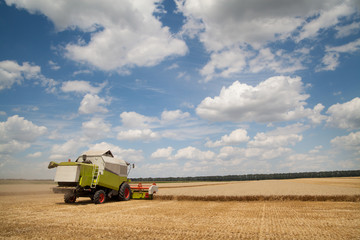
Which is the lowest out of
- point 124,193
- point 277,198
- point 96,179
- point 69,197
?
point 277,198

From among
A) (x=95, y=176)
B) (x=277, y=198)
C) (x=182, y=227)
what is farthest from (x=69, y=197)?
(x=277, y=198)

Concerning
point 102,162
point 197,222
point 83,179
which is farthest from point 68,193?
point 197,222

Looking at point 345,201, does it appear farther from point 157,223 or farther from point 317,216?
point 157,223

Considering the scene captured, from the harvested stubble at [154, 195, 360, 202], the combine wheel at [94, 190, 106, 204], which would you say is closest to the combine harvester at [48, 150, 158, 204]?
the combine wheel at [94, 190, 106, 204]

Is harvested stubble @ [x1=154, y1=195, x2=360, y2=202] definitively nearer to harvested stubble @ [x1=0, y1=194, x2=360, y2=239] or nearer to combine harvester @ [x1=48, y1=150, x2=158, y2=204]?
combine harvester @ [x1=48, y1=150, x2=158, y2=204]

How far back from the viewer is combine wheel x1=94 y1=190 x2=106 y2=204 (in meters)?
15.9

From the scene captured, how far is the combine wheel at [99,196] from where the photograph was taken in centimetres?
1586

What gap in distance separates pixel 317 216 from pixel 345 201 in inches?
309

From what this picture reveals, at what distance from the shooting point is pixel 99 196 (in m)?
16.2

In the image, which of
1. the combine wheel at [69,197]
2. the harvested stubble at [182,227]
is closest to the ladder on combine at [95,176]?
the combine wheel at [69,197]

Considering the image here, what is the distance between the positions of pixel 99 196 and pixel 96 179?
1213mm

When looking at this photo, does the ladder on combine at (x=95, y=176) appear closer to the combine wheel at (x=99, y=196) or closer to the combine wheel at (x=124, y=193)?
the combine wheel at (x=99, y=196)

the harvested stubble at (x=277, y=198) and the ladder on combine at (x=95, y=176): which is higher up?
the ladder on combine at (x=95, y=176)

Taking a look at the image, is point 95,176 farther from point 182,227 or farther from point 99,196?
point 182,227
